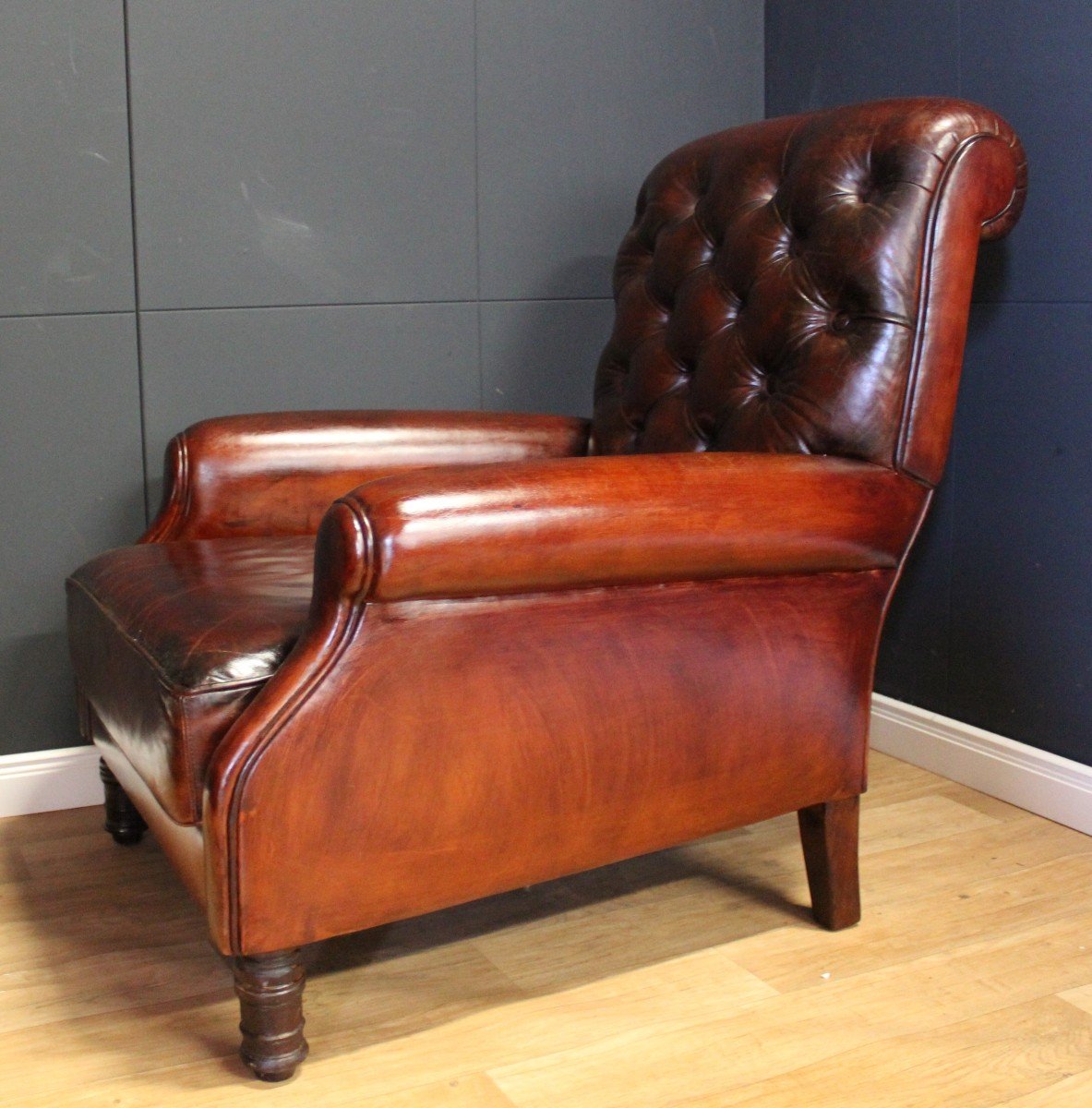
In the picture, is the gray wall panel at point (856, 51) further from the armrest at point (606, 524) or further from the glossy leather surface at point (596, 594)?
the armrest at point (606, 524)

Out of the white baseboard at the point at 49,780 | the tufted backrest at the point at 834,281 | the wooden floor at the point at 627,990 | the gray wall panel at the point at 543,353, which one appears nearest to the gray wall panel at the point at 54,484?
the white baseboard at the point at 49,780

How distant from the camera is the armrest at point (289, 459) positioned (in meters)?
2.07

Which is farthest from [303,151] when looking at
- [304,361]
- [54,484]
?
[54,484]

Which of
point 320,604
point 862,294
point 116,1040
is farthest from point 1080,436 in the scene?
point 116,1040

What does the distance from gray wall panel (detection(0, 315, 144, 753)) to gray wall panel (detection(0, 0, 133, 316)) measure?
0.07m

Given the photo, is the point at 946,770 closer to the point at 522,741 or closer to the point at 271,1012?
the point at 522,741

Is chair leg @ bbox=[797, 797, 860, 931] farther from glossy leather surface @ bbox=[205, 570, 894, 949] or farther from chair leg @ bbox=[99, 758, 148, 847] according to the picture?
chair leg @ bbox=[99, 758, 148, 847]

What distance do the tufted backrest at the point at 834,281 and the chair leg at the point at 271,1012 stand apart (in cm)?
93

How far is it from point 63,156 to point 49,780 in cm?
112

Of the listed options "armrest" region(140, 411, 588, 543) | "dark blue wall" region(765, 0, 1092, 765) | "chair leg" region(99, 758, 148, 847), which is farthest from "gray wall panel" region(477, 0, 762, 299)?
"chair leg" region(99, 758, 148, 847)

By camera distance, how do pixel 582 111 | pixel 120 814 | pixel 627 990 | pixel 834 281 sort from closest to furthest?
pixel 627 990 < pixel 834 281 < pixel 120 814 < pixel 582 111

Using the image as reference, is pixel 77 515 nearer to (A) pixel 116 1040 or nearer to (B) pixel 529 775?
(A) pixel 116 1040

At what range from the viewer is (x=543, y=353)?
2730 millimetres

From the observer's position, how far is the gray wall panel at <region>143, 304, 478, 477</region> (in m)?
2.43
